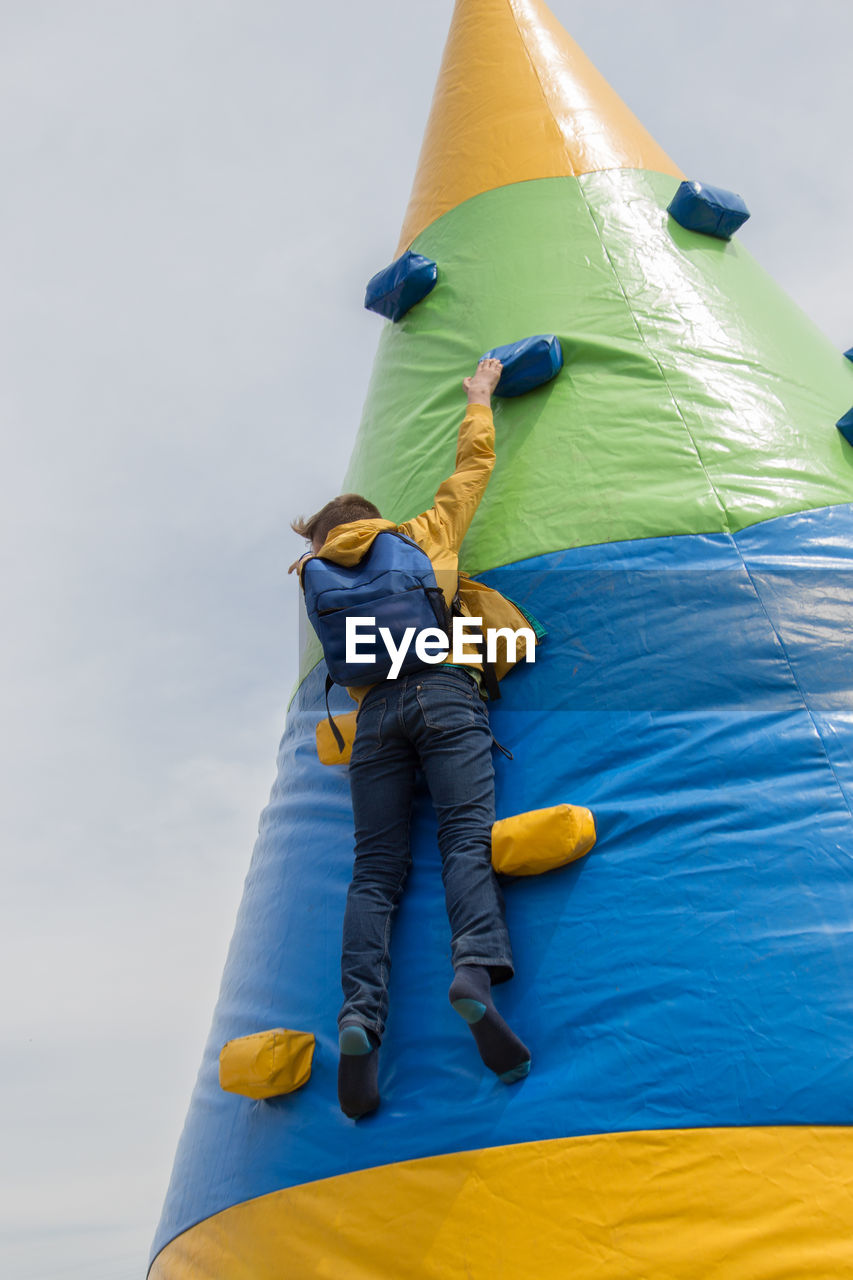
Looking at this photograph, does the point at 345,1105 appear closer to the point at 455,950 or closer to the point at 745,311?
the point at 455,950

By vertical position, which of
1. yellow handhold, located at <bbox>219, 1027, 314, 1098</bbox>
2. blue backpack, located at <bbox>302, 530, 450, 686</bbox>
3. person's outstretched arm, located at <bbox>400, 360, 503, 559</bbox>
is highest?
person's outstretched arm, located at <bbox>400, 360, 503, 559</bbox>

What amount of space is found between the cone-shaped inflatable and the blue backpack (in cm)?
36

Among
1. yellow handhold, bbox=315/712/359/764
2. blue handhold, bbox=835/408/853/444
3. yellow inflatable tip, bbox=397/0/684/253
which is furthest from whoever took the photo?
yellow inflatable tip, bbox=397/0/684/253

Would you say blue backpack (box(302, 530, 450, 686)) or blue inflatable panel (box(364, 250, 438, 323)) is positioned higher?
blue inflatable panel (box(364, 250, 438, 323))

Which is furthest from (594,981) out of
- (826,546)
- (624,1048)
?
(826,546)

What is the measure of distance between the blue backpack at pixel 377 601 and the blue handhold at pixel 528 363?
0.91m

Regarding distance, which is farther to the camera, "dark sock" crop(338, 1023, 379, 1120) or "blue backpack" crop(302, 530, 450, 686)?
"blue backpack" crop(302, 530, 450, 686)

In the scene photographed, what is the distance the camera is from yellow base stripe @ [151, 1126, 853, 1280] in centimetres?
174

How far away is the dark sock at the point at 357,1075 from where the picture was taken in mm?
2111

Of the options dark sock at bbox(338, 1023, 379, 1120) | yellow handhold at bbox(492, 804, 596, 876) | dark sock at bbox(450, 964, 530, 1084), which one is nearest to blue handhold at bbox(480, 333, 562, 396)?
yellow handhold at bbox(492, 804, 596, 876)

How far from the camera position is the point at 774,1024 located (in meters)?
1.95

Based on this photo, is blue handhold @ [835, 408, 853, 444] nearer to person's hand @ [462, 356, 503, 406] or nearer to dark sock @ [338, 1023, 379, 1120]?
person's hand @ [462, 356, 503, 406]

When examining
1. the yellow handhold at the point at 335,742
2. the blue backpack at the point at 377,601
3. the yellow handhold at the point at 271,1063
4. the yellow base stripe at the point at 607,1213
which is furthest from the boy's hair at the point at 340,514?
the yellow base stripe at the point at 607,1213

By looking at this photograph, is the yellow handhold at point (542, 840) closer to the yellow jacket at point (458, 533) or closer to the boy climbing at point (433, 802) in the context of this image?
the boy climbing at point (433, 802)
